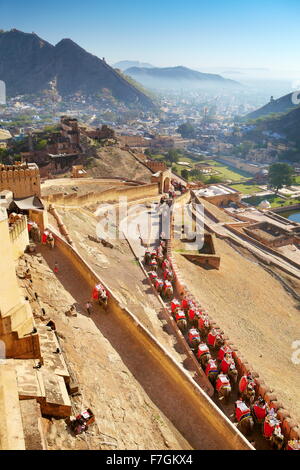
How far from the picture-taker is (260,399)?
9242mm

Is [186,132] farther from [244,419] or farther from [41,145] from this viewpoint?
[244,419]

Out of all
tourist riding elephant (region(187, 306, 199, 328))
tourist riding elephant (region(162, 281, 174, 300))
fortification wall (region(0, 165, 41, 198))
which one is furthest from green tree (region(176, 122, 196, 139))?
tourist riding elephant (region(187, 306, 199, 328))

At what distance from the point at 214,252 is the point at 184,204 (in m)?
8.54

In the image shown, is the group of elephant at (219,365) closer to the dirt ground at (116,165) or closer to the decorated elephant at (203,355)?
the decorated elephant at (203,355)

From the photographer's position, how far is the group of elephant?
869cm

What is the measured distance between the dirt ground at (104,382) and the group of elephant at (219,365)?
147 centimetres

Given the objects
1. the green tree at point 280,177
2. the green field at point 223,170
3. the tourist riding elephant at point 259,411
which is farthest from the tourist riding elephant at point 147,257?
the green field at point 223,170

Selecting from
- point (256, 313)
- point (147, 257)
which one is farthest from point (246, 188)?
point (147, 257)

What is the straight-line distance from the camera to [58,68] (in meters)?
192

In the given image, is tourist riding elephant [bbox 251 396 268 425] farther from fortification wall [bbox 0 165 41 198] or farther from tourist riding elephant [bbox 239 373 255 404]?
fortification wall [bbox 0 165 41 198]

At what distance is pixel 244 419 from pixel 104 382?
10.7 ft

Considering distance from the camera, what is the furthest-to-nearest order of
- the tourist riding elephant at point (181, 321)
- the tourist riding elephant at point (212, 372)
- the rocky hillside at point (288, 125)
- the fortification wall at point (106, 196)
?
1. the rocky hillside at point (288, 125)
2. the fortification wall at point (106, 196)
3. the tourist riding elephant at point (181, 321)
4. the tourist riding elephant at point (212, 372)

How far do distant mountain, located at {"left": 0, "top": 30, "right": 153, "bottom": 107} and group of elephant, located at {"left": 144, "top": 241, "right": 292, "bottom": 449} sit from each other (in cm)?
19055

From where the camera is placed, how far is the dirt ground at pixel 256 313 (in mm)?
12766
